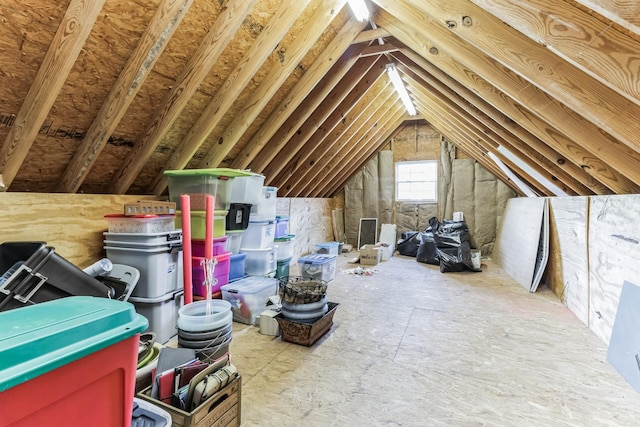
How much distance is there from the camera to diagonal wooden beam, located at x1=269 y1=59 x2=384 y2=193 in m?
3.96

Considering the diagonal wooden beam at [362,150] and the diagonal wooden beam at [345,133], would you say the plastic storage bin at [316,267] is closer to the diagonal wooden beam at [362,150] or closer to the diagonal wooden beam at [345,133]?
the diagonal wooden beam at [345,133]

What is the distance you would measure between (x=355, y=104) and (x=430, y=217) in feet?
11.4

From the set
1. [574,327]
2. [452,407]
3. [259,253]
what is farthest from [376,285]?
[452,407]

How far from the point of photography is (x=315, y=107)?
3559 millimetres

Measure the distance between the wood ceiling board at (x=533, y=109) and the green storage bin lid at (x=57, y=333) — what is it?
96.2 inches

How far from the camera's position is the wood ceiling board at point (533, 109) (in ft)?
6.15

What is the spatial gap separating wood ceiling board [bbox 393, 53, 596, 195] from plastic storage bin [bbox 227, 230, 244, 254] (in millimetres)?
2617

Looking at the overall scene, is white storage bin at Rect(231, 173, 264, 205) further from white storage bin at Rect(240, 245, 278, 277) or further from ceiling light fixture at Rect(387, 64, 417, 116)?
ceiling light fixture at Rect(387, 64, 417, 116)

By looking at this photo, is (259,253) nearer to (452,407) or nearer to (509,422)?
(452,407)

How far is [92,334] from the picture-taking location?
2.76 ft

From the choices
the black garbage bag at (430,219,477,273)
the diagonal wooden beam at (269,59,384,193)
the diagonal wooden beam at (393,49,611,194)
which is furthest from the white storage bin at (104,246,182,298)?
the black garbage bag at (430,219,477,273)

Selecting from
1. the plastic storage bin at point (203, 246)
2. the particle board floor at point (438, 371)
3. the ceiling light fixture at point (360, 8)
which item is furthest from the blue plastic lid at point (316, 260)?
the ceiling light fixture at point (360, 8)

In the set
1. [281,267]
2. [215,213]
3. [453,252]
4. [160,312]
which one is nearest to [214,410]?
[160,312]

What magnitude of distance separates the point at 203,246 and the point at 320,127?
2.42 meters
